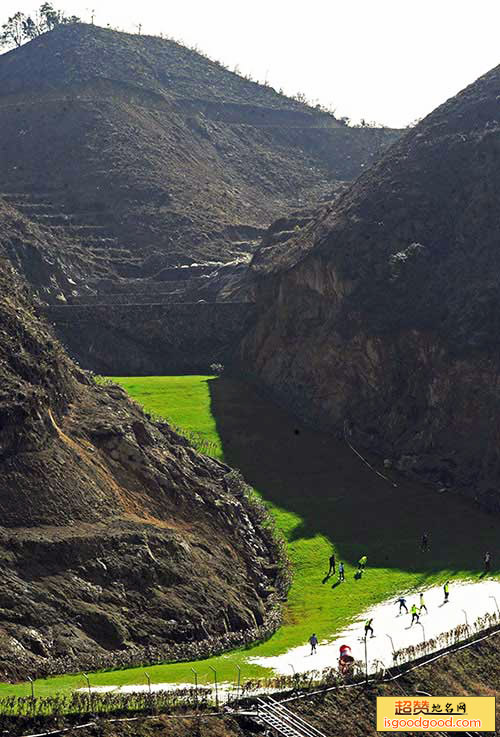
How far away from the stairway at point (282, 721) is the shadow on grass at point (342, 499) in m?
20.8

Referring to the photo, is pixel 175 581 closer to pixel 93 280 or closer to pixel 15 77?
pixel 93 280

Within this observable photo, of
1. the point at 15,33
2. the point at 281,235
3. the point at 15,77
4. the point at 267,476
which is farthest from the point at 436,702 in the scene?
the point at 15,33

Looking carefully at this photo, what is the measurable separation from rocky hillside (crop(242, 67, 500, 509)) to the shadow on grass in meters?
1.99

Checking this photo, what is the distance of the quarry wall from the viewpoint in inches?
3600

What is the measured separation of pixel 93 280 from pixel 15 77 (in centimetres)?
5132

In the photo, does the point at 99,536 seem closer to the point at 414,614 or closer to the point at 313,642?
the point at 313,642

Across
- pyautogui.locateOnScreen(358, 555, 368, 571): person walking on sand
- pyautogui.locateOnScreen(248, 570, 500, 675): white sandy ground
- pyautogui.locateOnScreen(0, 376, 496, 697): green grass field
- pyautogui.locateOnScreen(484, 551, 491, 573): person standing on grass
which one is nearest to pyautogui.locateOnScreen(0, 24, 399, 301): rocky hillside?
pyautogui.locateOnScreen(0, 376, 496, 697): green grass field

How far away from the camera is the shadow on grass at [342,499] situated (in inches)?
2242

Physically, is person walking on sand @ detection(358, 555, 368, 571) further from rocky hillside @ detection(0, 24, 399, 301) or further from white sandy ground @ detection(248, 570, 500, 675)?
rocky hillside @ detection(0, 24, 399, 301)

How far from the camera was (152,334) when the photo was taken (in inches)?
3723

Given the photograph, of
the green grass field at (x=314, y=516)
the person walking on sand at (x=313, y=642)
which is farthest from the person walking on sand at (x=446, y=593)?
the person walking on sand at (x=313, y=642)

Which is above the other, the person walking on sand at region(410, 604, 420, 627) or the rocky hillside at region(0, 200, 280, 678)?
the rocky hillside at region(0, 200, 280, 678)

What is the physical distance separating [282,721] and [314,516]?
29.2m

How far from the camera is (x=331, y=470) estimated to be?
227 ft
